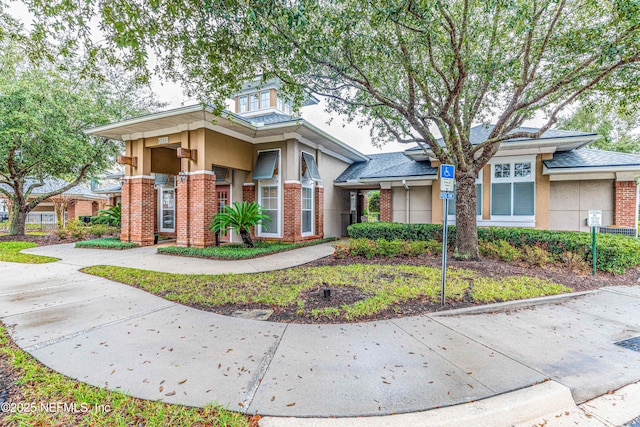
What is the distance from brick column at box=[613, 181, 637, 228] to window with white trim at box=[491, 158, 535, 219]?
2290 mm

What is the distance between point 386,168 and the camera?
14.5 metres

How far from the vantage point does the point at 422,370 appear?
291 cm

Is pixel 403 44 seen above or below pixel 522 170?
above

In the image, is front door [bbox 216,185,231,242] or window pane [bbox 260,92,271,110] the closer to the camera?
front door [bbox 216,185,231,242]

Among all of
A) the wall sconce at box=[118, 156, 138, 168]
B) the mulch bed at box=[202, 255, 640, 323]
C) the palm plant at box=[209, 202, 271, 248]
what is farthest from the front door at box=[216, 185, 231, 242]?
the mulch bed at box=[202, 255, 640, 323]

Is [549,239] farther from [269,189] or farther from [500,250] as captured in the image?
[269,189]

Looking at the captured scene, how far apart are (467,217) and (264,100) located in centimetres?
1157

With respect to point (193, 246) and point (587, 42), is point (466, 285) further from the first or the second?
point (193, 246)

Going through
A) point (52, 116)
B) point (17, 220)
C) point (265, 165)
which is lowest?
point (17, 220)

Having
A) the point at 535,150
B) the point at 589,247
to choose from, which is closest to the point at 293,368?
the point at 589,247

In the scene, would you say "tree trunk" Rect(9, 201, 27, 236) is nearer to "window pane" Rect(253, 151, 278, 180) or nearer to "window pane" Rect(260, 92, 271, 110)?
"window pane" Rect(253, 151, 278, 180)

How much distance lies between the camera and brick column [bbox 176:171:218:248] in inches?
402

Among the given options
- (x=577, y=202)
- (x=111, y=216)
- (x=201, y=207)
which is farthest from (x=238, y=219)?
(x=577, y=202)

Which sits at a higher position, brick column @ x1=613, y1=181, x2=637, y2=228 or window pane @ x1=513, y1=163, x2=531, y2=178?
window pane @ x1=513, y1=163, x2=531, y2=178
